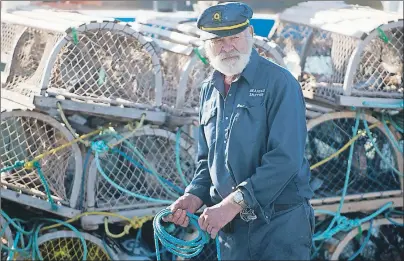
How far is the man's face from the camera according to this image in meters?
2.42

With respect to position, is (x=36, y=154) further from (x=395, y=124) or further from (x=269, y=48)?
(x=395, y=124)

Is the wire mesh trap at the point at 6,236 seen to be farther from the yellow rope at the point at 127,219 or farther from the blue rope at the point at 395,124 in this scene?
the blue rope at the point at 395,124

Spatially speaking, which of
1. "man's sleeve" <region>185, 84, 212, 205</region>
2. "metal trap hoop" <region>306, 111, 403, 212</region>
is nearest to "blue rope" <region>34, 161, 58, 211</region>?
"man's sleeve" <region>185, 84, 212, 205</region>

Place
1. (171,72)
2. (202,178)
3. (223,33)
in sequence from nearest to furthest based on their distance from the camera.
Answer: (223,33) < (202,178) < (171,72)

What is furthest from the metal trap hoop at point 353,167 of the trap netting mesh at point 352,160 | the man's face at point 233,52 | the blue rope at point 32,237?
the man's face at point 233,52

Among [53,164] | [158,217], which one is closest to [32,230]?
[53,164]

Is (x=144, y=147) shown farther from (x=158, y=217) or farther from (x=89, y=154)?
(x=158, y=217)

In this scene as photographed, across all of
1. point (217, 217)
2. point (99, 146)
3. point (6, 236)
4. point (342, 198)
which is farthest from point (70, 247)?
point (217, 217)

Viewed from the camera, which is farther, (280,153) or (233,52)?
(233,52)

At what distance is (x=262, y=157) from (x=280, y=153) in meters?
0.08

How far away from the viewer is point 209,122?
2574mm

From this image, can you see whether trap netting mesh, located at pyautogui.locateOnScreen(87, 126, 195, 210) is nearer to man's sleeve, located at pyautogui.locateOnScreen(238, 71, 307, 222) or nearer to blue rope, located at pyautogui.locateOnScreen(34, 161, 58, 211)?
blue rope, located at pyautogui.locateOnScreen(34, 161, 58, 211)

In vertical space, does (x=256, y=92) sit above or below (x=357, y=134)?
above

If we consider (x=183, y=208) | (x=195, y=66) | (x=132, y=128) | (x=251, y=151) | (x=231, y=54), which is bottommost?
(x=132, y=128)
